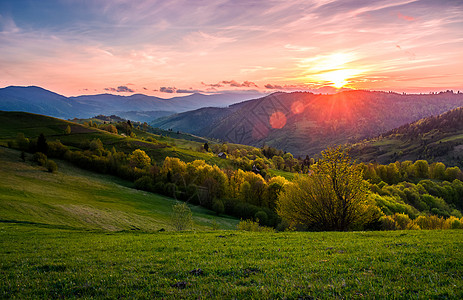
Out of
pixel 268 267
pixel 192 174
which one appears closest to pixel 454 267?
pixel 268 267

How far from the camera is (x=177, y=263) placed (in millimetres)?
15539

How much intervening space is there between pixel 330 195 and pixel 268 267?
28088mm

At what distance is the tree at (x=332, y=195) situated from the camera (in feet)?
124

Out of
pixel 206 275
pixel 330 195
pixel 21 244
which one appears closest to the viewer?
pixel 206 275

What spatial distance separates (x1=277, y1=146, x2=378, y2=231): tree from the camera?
3794 cm

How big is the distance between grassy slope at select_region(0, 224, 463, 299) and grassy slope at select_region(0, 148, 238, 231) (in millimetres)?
35430

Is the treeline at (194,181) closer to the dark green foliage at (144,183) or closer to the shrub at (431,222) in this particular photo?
the dark green foliage at (144,183)

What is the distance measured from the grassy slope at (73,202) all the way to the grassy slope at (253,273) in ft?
116

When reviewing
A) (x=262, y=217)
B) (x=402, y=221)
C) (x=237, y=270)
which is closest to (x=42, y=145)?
(x=262, y=217)

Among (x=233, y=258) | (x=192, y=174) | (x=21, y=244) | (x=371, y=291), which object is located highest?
(x=371, y=291)

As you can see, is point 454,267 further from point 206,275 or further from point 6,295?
point 6,295

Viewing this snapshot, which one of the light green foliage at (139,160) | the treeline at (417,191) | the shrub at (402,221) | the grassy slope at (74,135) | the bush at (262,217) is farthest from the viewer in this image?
the grassy slope at (74,135)

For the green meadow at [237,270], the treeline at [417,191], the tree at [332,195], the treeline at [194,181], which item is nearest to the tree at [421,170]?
the treeline at [417,191]

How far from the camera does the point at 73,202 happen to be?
64938mm
